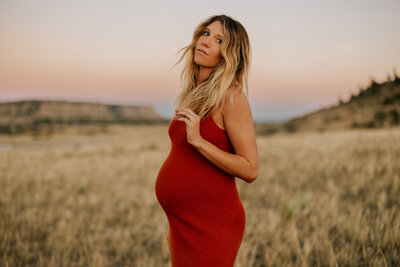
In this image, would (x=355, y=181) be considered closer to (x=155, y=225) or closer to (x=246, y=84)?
(x=155, y=225)

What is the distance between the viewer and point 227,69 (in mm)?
1375

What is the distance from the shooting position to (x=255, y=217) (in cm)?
419

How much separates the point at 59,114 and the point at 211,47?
120911mm

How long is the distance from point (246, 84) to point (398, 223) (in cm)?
303

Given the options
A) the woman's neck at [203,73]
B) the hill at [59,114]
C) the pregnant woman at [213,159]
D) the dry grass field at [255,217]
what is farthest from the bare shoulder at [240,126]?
the hill at [59,114]

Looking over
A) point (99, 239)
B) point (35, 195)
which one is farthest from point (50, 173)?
point (99, 239)

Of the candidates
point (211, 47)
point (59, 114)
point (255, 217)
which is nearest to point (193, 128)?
point (211, 47)

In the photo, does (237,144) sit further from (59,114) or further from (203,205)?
(59,114)

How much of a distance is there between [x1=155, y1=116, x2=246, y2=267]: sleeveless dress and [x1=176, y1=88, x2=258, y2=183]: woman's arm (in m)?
0.09

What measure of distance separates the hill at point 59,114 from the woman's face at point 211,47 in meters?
→ 59.0

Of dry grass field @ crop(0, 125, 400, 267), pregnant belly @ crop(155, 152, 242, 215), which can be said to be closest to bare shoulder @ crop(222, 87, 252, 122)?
pregnant belly @ crop(155, 152, 242, 215)

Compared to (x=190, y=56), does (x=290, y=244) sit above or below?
below

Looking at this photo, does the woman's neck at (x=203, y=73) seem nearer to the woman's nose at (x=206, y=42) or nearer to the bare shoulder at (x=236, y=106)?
the woman's nose at (x=206, y=42)

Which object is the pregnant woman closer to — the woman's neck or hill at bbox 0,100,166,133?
the woman's neck
